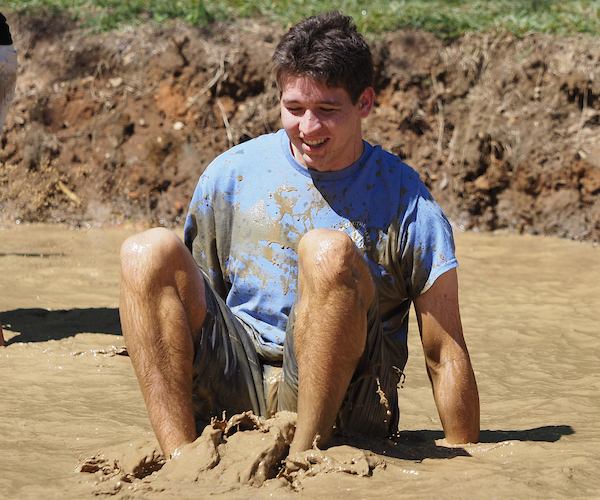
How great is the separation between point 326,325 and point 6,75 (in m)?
2.89

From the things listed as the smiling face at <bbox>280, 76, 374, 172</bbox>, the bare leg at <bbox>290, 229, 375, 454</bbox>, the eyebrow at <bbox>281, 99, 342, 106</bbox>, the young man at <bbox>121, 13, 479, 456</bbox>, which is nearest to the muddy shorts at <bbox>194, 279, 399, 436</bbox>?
the young man at <bbox>121, 13, 479, 456</bbox>

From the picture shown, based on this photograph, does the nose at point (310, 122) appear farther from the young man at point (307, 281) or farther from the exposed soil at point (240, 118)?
the exposed soil at point (240, 118)

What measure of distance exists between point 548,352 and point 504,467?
1997 mm

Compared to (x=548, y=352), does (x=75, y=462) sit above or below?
above

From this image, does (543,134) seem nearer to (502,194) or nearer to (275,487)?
(502,194)

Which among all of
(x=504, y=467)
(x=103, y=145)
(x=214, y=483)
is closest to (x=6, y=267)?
(x=103, y=145)

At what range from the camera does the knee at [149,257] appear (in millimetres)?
1975

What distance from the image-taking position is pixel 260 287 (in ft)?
7.64

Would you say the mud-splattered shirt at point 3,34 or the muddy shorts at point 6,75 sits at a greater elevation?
the mud-splattered shirt at point 3,34

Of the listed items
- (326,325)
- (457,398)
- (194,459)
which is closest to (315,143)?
(326,325)

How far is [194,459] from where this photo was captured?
6.35 feet

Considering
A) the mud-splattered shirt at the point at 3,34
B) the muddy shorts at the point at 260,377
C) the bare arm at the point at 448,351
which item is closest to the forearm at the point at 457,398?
the bare arm at the point at 448,351

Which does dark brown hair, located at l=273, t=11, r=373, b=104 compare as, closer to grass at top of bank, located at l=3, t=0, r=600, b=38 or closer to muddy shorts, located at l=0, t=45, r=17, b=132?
muddy shorts, located at l=0, t=45, r=17, b=132

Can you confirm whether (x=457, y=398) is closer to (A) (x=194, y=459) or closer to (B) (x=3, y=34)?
(A) (x=194, y=459)
